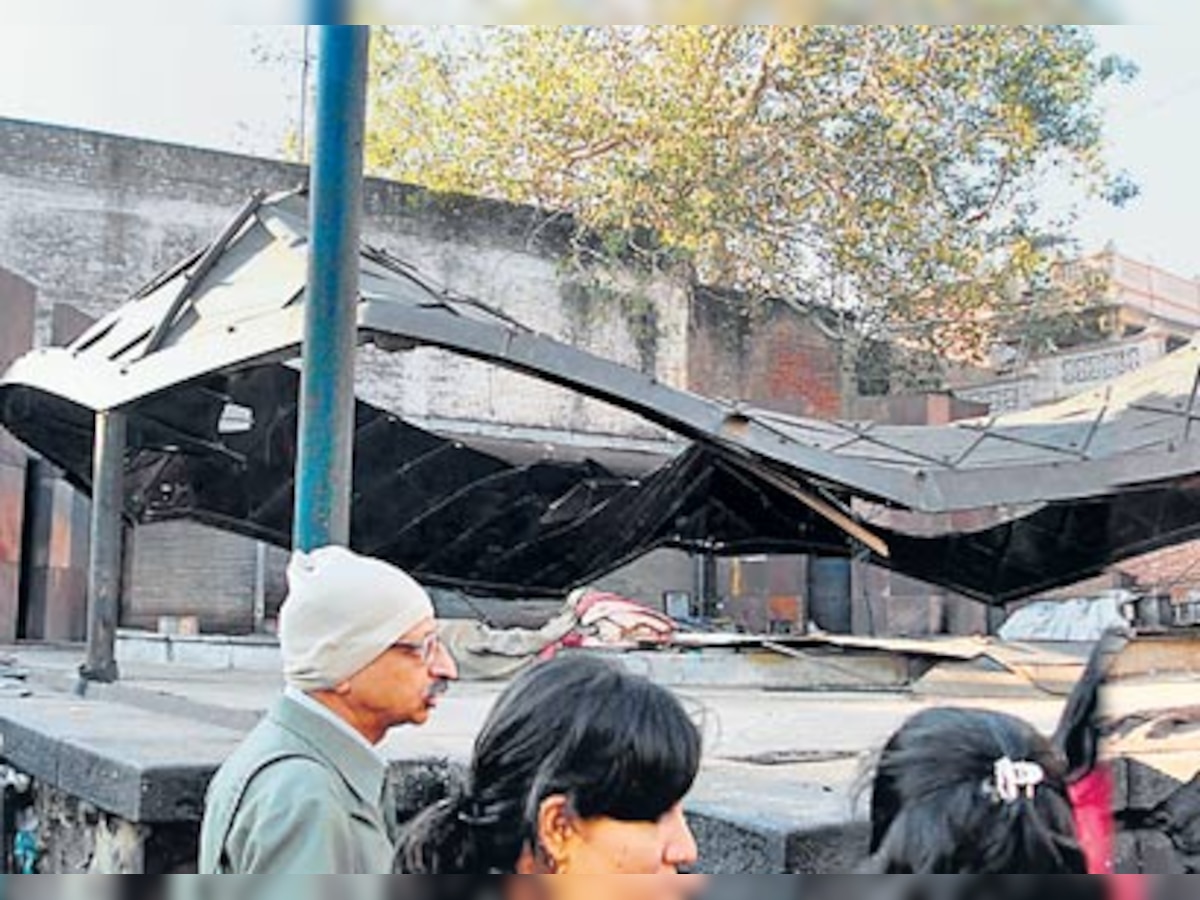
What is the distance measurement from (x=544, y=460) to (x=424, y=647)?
21.2 ft

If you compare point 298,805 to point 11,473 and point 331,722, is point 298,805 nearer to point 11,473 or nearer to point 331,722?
point 331,722

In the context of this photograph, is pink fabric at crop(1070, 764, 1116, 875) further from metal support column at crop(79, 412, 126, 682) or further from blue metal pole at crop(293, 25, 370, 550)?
metal support column at crop(79, 412, 126, 682)

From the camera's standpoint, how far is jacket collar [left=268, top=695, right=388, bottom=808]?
2268mm

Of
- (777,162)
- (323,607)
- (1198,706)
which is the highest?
(777,162)

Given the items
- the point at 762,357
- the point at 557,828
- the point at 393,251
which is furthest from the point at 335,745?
the point at 762,357

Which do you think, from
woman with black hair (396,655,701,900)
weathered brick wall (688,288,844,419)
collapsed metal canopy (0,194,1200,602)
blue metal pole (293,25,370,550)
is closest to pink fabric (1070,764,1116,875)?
woman with black hair (396,655,701,900)

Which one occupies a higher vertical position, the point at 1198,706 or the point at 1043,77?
the point at 1043,77

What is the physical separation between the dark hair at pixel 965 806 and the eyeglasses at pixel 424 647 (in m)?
0.81

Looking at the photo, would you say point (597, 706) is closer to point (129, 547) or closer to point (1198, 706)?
point (1198, 706)

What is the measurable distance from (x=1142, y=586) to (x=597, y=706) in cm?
1498

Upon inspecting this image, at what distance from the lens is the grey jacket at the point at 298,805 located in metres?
2.02

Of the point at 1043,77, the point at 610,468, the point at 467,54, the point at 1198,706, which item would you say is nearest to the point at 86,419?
the point at 610,468

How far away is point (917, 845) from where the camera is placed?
188 centimetres

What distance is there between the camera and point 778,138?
17.0 meters
